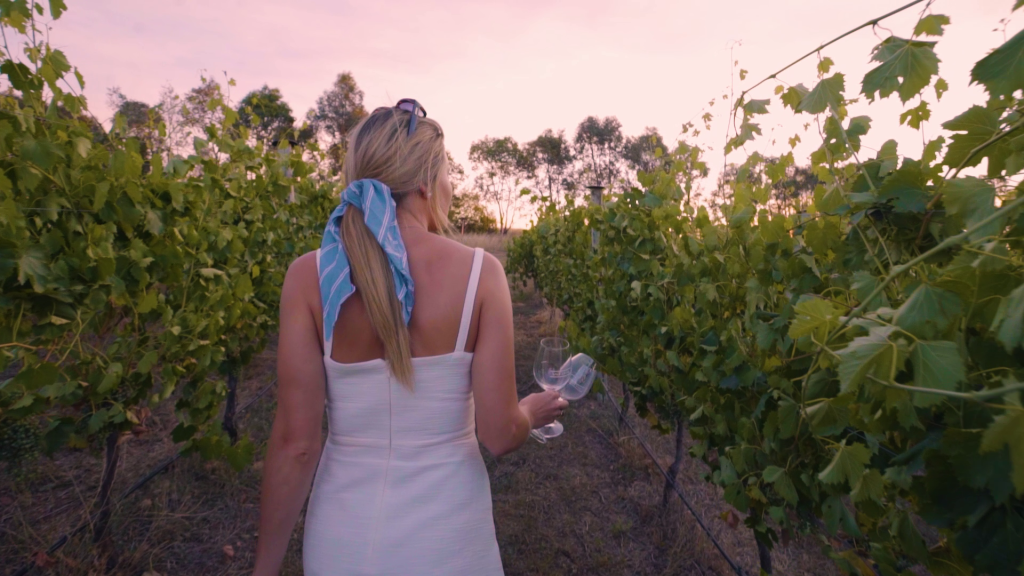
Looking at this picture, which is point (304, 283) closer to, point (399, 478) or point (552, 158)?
point (399, 478)

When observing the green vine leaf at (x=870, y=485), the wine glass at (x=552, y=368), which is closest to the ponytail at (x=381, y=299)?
the wine glass at (x=552, y=368)

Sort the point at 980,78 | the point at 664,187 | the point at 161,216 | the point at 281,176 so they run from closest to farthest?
the point at 980,78 → the point at 161,216 → the point at 664,187 → the point at 281,176

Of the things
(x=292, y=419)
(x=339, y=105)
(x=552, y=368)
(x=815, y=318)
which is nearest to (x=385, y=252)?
(x=292, y=419)

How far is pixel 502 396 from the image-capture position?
1.42 metres

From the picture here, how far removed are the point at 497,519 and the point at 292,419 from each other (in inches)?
113

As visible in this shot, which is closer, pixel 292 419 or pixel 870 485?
pixel 870 485

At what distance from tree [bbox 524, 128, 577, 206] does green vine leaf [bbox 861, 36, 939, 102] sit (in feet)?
123

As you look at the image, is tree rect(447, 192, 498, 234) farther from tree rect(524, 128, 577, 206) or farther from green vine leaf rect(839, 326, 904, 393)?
green vine leaf rect(839, 326, 904, 393)

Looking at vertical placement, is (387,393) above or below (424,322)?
below

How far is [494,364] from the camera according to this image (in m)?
1.41

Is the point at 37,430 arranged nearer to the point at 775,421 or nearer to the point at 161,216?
the point at 161,216

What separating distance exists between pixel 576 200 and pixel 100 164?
6.47 meters

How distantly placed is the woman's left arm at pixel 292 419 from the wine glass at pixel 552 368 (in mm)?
758

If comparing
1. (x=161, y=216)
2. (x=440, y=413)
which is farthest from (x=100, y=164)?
(x=440, y=413)
